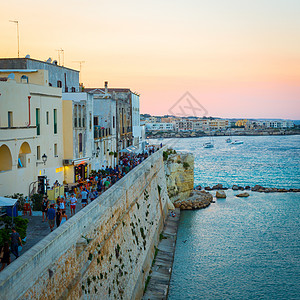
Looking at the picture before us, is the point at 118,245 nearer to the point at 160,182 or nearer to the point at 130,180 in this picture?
the point at 130,180

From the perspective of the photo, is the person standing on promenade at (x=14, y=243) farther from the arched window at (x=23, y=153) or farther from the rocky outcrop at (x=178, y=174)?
the rocky outcrop at (x=178, y=174)

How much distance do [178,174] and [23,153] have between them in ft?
73.0

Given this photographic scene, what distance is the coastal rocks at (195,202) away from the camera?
35.1 m

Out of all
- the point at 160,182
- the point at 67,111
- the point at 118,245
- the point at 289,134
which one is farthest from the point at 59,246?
the point at 289,134

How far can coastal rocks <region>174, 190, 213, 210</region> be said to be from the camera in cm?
3506

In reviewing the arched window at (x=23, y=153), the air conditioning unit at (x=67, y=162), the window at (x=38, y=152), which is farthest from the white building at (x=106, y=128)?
the arched window at (x=23, y=153)

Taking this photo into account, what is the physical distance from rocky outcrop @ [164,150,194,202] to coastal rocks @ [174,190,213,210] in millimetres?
535

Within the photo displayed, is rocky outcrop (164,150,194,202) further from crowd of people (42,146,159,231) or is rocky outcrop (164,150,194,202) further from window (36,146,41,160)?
window (36,146,41,160)

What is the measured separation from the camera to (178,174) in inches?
1447

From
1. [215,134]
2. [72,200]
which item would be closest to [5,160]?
[72,200]

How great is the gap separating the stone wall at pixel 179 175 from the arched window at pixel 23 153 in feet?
63.9

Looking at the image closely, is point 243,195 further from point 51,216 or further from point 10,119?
point 51,216

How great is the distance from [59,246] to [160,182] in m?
20.2

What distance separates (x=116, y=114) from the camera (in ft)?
102
